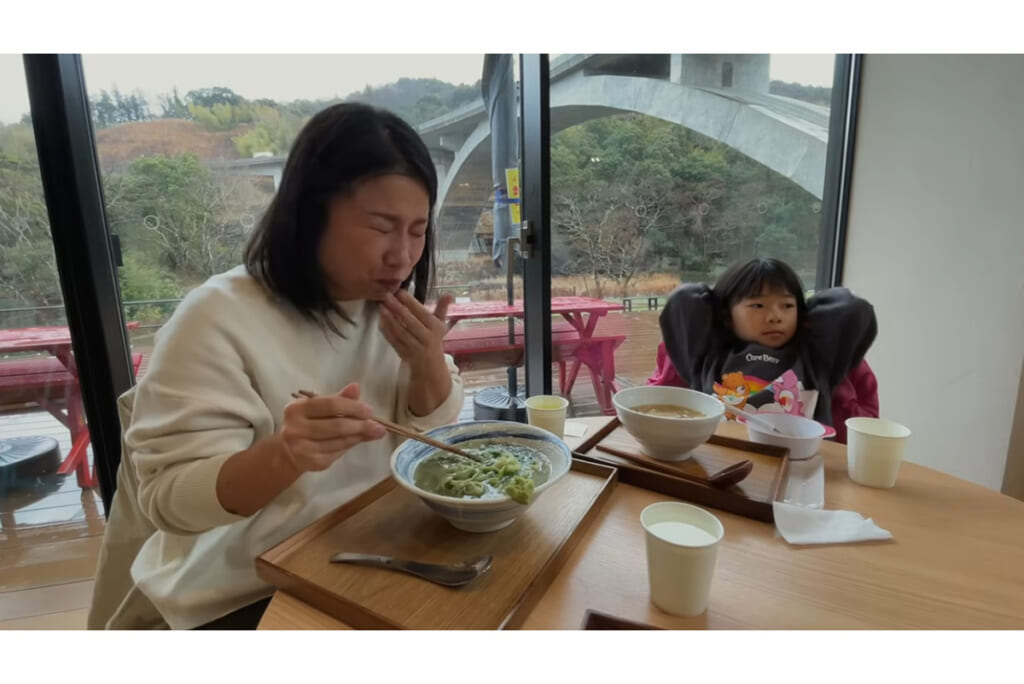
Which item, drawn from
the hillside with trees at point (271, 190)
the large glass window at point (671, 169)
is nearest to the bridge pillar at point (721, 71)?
the large glass window at point (671, 169)

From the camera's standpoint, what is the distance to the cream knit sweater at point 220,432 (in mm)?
779

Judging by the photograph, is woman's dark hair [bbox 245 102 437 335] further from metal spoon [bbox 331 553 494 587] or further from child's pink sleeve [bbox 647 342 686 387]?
child's pink sleeve [bbox 647 342 686 387]

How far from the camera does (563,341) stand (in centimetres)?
253

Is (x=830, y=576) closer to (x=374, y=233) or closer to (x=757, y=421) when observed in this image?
(x=757, y=421)

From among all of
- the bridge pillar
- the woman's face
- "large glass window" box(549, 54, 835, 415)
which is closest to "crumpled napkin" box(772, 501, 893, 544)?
the woman's face

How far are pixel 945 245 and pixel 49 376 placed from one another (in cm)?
346

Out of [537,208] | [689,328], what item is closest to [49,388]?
[537,208]

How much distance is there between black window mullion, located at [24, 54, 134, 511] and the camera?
1.47 meters

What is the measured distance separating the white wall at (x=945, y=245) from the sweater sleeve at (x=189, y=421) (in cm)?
257

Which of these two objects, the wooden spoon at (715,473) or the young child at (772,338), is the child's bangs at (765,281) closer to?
the young child at (772,338)

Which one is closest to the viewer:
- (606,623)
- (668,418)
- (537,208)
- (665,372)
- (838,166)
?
(606,623)

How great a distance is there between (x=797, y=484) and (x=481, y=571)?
70cm

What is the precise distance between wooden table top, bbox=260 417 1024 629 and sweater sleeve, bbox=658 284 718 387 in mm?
826

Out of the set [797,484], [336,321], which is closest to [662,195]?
[797,484]
